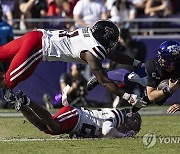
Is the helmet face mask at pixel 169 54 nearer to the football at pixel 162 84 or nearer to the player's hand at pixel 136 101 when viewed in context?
the football at pixel 162 84

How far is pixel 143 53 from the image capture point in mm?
15914

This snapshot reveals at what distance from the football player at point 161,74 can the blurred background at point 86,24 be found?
3775mm

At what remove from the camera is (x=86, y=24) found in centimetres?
1573

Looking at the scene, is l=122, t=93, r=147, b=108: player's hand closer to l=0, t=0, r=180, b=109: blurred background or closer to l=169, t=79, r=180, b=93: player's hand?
l=169, t=79, r=180, b=93: player's hand

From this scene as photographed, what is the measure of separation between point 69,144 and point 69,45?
173 centimetres

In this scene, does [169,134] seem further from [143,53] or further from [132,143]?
[143,53]

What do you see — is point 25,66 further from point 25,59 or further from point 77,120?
point 77,120

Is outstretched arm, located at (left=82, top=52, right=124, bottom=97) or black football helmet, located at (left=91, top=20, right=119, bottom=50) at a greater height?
black football helmet, located at (left=91, top=20, right=119, bottom=50)

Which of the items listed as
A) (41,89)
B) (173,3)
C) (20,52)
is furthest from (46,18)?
(20,52)

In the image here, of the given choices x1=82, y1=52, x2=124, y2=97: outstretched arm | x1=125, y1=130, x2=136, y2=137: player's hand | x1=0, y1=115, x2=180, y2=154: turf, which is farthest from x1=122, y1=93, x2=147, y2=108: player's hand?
x1=125, y1=130, x2=136, y2=137: player's hand

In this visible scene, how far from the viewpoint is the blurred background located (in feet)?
51.4

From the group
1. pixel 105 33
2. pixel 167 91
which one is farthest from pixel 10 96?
pixel 167 91

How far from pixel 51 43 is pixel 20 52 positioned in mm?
451

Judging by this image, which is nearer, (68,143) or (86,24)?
(68,143)
